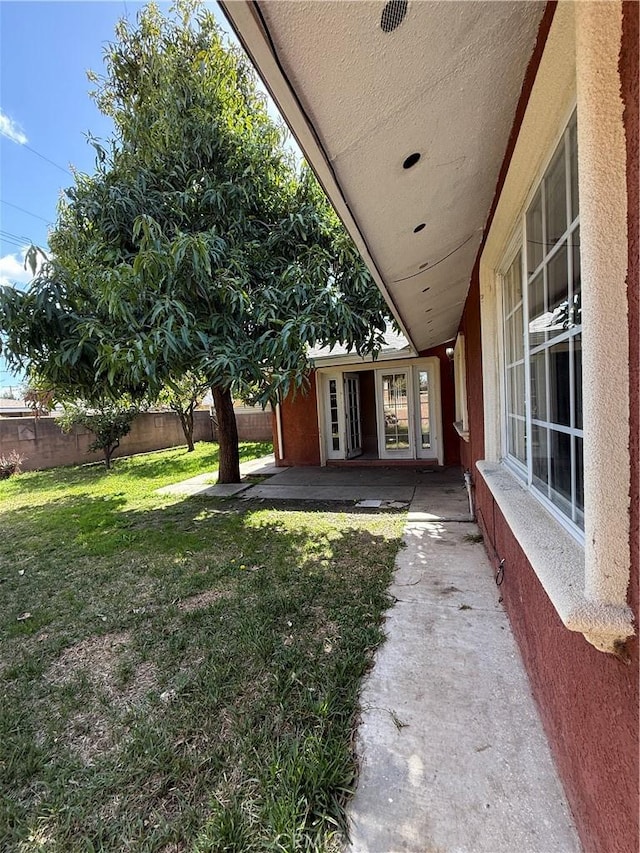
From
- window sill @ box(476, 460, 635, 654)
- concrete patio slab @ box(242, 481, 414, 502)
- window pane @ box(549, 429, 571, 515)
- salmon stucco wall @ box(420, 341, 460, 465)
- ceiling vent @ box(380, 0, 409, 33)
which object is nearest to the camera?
window sill @ box(476, 460, 635, 654)

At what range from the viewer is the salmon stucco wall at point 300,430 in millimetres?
9727

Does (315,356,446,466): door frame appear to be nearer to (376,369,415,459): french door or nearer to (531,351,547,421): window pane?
(376,369,415,459): french door

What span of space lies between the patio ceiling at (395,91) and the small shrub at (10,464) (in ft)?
35.7

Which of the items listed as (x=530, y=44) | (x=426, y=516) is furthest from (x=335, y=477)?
(x=530, y=44)

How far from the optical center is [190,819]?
4.87 feet

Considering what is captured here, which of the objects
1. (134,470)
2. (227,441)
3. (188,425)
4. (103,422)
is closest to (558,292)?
(227,441)

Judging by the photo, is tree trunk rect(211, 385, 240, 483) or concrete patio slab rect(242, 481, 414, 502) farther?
tree trunk rect(211, 385, 240, 483)

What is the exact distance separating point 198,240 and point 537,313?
3.82 metres

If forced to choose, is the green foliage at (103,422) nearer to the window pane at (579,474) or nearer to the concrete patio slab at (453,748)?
the concrete patio slab at (453,748)

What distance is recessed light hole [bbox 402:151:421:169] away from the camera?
1907 mm

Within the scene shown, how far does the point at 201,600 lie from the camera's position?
3.31 m

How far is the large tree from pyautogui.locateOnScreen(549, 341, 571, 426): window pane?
11.3ft

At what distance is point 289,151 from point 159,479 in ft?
23.4

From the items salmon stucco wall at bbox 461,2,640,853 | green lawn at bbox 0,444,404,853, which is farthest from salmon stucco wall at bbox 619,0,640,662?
green lawn at bbox 0,444,404,853
